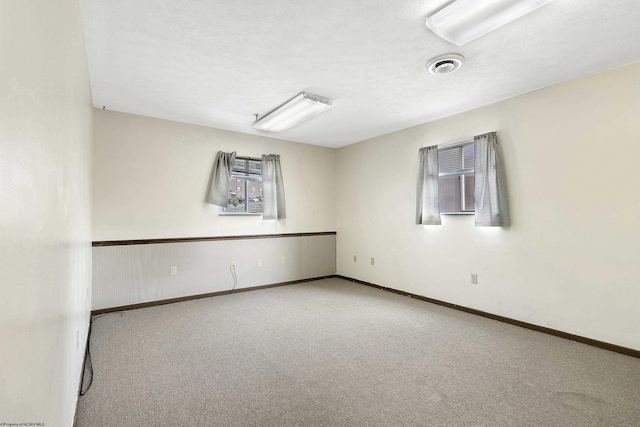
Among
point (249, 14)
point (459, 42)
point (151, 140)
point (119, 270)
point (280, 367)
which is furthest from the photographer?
point (151, 140)

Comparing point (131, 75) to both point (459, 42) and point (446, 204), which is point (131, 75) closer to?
point (459, 42)

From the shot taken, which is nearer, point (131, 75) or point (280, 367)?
point (280, 367)

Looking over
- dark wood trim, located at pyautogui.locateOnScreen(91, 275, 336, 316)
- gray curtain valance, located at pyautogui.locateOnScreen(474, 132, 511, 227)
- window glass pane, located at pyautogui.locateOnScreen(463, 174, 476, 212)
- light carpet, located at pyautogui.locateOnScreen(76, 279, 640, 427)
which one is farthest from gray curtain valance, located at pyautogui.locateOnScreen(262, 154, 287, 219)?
gray curtain valance, located at pyautogui.locateOnScreen(474, 132, 511, 227)

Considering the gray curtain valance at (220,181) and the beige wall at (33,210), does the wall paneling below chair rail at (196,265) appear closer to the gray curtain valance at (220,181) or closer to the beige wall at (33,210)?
the gray curtain valance at (220,181)

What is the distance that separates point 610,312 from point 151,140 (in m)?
5.31

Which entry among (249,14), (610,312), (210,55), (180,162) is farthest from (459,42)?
(180,162)

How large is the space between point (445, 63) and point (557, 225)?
6.45ft

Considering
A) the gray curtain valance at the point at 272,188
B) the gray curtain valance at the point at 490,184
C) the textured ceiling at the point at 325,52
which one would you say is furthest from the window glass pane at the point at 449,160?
the gray curtain valance at the point at 272,188

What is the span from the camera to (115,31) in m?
2.16

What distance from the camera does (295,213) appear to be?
17.6 feet

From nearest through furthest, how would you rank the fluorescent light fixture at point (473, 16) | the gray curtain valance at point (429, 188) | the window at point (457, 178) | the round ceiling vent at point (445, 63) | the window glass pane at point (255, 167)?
1. the fluorescent light fixture at point (473, 16)
2. the round ceiling vent at point (445, 63)
3. the window at point (457, 178)
4. the gray curtain valance at point (429, 188)
5. the window glass pane at point (255, 167)

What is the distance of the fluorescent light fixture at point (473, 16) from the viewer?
5.81 ft

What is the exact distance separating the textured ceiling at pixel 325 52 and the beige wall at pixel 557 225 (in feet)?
0.82

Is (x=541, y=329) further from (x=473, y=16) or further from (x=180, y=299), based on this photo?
(x=180, y=299)
